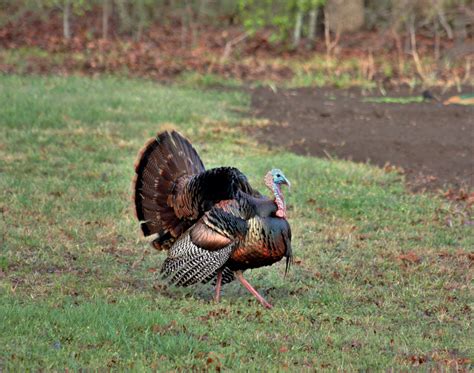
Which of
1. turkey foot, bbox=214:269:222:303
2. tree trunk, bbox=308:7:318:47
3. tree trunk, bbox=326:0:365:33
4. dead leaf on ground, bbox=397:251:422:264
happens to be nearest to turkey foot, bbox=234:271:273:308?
turkey foot, bbox=214:269:222:303

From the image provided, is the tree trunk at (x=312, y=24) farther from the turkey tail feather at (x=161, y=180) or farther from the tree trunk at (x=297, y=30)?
the turkey tail feather at (x=161, y=180)

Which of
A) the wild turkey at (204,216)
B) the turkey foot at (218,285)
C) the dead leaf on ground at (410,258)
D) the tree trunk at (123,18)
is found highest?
the tree trunk at (123,18)

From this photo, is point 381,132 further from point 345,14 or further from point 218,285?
point 345,14

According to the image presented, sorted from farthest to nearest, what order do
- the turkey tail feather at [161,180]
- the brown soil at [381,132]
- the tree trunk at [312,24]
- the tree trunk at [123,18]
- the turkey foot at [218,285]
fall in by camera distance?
the tree trunk at [123,18] → the tree trunk at [312,24] → the brown soil at [381,132] → the turkey tail feather at [161,180] → the turkey foot at [218,285]

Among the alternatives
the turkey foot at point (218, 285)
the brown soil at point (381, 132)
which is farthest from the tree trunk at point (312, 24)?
the turkey foot at point (218, 285)

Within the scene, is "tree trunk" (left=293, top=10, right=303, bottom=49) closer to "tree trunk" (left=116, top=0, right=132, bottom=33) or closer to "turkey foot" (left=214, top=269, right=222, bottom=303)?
"tree trunk" (left=116, top=0, right=132, bottom=33)

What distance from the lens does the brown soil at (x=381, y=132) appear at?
1227 cm

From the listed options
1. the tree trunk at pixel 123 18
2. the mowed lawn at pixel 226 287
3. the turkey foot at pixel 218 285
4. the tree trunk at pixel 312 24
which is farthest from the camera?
the tree trunk at pixel 123 18

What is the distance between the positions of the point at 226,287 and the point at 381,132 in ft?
22.4

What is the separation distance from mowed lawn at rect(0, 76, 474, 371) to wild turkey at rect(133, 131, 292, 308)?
11.3 inches

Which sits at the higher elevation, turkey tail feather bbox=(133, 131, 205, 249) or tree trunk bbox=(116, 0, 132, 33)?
tree trunk bbox=(116, 0, 132, 33)

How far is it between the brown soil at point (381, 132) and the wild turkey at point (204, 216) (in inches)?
177

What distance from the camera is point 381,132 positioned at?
1406cm

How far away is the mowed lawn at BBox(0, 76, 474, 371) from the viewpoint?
19.0 feet
